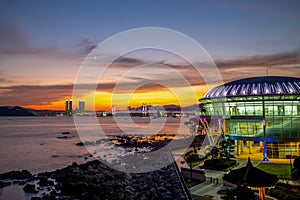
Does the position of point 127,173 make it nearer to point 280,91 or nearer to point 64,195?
point 64,195

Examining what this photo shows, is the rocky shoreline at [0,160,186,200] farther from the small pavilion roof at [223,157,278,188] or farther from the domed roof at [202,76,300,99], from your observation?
the domed roof at [202,76,300,99]

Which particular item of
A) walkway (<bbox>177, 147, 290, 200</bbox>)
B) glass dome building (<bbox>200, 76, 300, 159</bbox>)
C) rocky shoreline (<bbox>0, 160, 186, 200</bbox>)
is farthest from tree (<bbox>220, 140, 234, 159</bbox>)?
rocky shoreline (<bbox>0, 160, 186, 200</bbox>)

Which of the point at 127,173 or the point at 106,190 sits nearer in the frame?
the point at 106,190

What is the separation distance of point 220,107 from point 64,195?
2698cm

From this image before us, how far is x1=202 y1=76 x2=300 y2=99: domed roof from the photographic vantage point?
3650 cm

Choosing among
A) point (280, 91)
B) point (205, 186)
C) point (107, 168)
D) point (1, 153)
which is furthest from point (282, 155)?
point (1, 153)

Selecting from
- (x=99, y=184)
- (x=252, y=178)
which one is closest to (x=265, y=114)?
(x=252, y=178)

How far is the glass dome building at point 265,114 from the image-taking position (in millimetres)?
32938

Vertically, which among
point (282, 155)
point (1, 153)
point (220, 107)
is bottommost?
point (1, 153)

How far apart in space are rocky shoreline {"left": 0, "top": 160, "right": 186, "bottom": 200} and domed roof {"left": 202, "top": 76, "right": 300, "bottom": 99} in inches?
591

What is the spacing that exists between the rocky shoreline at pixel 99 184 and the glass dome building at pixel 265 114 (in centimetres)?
1145

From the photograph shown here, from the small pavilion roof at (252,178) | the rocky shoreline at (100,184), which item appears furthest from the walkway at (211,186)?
the small pavilion roof at (252,178)

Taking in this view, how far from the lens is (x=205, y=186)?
22141 mm

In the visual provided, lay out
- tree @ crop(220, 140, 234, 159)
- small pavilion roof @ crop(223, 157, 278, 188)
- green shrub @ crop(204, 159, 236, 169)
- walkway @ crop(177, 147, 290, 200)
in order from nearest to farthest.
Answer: small pavilion roof @ crop(223, 157, 278, 188) < walkway @ crop(177, 147, 290, 200) < green shrub @ crop(204, 159, 236, 169) < tree @ crop(220, 140, 234, 159)
